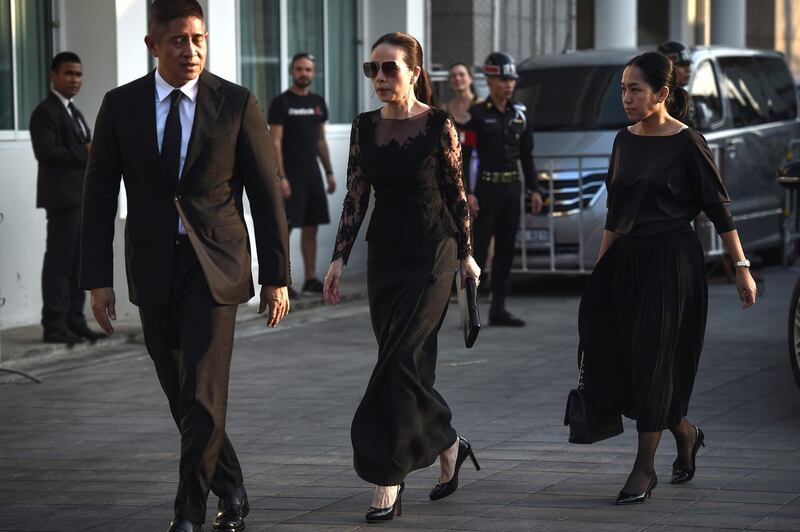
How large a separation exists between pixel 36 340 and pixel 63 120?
1482 mm

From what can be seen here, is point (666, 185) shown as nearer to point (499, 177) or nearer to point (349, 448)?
point (349, 448)

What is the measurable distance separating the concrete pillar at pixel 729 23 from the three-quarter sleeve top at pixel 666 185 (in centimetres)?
2056

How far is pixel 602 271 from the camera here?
6.59m

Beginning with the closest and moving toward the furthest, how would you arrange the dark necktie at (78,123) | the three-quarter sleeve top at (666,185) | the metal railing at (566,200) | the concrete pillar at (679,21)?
the three-quarter sleeve top at (666,185) < the dark necktie at (78,123) < the metal railing at (566,200) < the concrete pillar at (679,21)

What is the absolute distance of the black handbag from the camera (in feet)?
21.3

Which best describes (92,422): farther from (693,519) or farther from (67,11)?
(67,11)

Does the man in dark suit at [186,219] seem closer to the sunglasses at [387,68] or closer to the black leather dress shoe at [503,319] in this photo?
the sunglasses at [387,68]

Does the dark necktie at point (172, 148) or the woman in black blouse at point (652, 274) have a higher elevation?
the dark necktie at point (172, 148)

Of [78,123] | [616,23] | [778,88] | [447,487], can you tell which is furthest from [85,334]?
[616,23]

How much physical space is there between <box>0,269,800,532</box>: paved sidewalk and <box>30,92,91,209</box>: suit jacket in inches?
43.1

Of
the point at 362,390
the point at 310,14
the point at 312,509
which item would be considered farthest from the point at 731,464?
the point at 310,14

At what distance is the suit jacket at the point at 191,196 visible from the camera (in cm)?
565

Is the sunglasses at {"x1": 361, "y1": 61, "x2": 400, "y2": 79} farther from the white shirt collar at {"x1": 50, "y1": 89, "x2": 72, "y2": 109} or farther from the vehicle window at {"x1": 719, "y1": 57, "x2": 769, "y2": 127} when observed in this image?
the vehicle window at {"x1": 719, "y1": 57, "x2": 769, "y2": 127}

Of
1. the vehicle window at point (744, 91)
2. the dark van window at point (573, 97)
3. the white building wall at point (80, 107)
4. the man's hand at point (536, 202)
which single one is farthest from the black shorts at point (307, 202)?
the vehicle window at point (744, 91)
